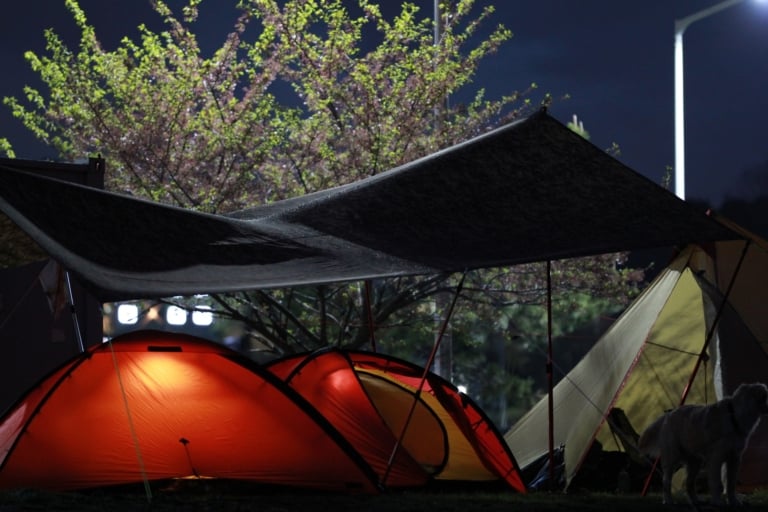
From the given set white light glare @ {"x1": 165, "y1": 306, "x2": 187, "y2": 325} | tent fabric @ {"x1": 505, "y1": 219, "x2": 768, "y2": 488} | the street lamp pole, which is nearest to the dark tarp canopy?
tent fabric @ {"x1": 505, "y1": 219, "x2": 768, "y2": 488}

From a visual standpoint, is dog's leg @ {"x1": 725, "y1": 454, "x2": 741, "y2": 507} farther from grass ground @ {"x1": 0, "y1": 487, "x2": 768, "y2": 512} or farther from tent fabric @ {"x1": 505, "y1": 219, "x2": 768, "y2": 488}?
tent fabric @ {"x1": 505, "y1": 219, "x2": 768, "y2": 488}

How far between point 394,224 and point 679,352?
3.31m

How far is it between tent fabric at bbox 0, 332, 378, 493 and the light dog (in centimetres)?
201

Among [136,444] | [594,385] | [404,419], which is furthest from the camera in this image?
[594,385]

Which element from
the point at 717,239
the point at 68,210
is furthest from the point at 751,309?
the point at 68,210

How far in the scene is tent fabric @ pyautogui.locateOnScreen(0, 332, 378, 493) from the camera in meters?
8.73

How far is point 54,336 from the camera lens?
480 inches

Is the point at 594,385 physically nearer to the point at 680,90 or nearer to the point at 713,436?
the point at 713,436

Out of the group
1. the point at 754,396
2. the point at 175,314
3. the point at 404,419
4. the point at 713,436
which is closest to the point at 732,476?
the point at 713,436

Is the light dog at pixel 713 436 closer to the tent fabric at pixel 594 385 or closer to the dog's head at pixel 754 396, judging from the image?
the dog's head at pixel 754 396

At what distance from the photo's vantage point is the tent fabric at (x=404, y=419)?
9.87 meters

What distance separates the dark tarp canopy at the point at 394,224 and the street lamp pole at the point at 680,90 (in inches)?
351

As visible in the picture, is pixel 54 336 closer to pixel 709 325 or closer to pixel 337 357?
pixel 337 357

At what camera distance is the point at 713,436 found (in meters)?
8.41
